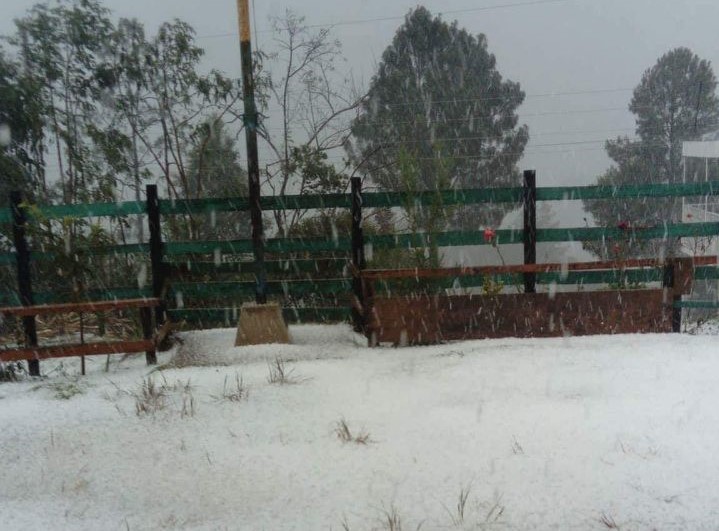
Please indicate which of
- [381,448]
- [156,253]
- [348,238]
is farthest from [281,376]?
[156,253]

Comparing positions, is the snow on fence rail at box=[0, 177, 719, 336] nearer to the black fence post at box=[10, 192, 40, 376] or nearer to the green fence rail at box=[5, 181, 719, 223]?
the green fence rail at box=[5, 181, 719, 223]

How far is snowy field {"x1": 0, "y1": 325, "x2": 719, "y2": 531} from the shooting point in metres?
2.14

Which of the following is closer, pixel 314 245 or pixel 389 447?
pixel 389 447

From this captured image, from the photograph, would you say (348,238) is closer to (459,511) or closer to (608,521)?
(459,511)

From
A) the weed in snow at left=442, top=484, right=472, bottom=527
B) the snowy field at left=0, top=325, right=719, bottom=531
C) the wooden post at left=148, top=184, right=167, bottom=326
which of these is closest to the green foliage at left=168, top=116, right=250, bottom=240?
the wooden post at left=148, top=184, right=167, bottom=326

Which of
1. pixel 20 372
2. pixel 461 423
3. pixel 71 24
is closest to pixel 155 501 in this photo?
pixel 461 423

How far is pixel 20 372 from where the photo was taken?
5016 millimetres

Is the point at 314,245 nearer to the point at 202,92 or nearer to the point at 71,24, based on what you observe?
the point at 202,92

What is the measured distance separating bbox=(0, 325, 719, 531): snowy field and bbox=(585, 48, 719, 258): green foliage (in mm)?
23422

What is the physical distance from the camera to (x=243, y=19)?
212 inches

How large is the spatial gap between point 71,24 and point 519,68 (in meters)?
24.2

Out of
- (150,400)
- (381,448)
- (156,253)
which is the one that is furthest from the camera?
(156,253)

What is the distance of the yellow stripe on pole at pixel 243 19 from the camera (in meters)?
5.38

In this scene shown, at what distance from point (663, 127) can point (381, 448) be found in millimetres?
31942
